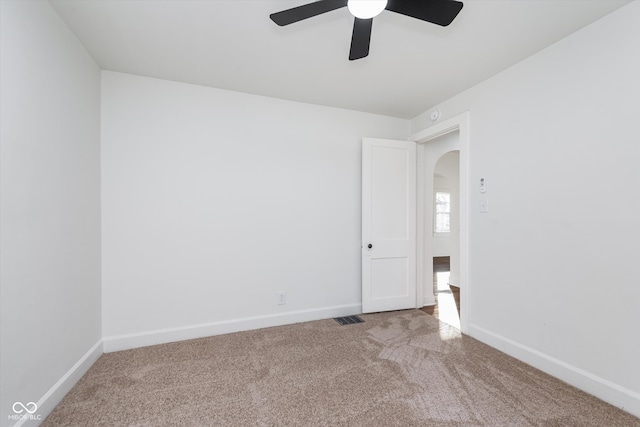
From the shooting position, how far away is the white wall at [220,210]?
2492 mm

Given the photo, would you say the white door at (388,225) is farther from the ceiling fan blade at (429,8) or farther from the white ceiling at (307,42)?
the ceiling fan blade at (429,8)

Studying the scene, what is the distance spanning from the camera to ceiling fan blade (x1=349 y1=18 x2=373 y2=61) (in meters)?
1.50

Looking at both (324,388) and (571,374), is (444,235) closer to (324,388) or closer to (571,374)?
(571,374)

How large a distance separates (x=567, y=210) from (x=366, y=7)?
1966 mm

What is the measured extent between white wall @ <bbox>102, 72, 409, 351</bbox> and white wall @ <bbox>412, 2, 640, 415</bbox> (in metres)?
1.44

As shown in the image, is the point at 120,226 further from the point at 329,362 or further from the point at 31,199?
the point at 329,362

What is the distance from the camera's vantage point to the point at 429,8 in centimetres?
143

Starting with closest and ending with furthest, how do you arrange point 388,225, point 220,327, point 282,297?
point 220,327, point 282,297, point 388,225

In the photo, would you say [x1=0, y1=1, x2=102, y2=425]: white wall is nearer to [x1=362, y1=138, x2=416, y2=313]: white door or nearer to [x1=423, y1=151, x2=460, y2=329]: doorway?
[x1=362, y1=138, x2=416, y2=313]: white door

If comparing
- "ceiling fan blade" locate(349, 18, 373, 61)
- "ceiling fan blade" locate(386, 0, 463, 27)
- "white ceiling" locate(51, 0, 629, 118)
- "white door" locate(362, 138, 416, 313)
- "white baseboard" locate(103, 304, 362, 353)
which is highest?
"white ceiling" locate(51, 0, 629, 118)

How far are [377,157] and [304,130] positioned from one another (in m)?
0.94

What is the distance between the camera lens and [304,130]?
316cm

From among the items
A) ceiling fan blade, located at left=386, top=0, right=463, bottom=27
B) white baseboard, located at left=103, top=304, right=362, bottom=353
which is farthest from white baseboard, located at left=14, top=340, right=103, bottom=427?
ceiling fan blade, located at left=386, top=0, right=463, bottom=27

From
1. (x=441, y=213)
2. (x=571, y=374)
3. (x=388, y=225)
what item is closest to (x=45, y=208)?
(x=388, y=225)
